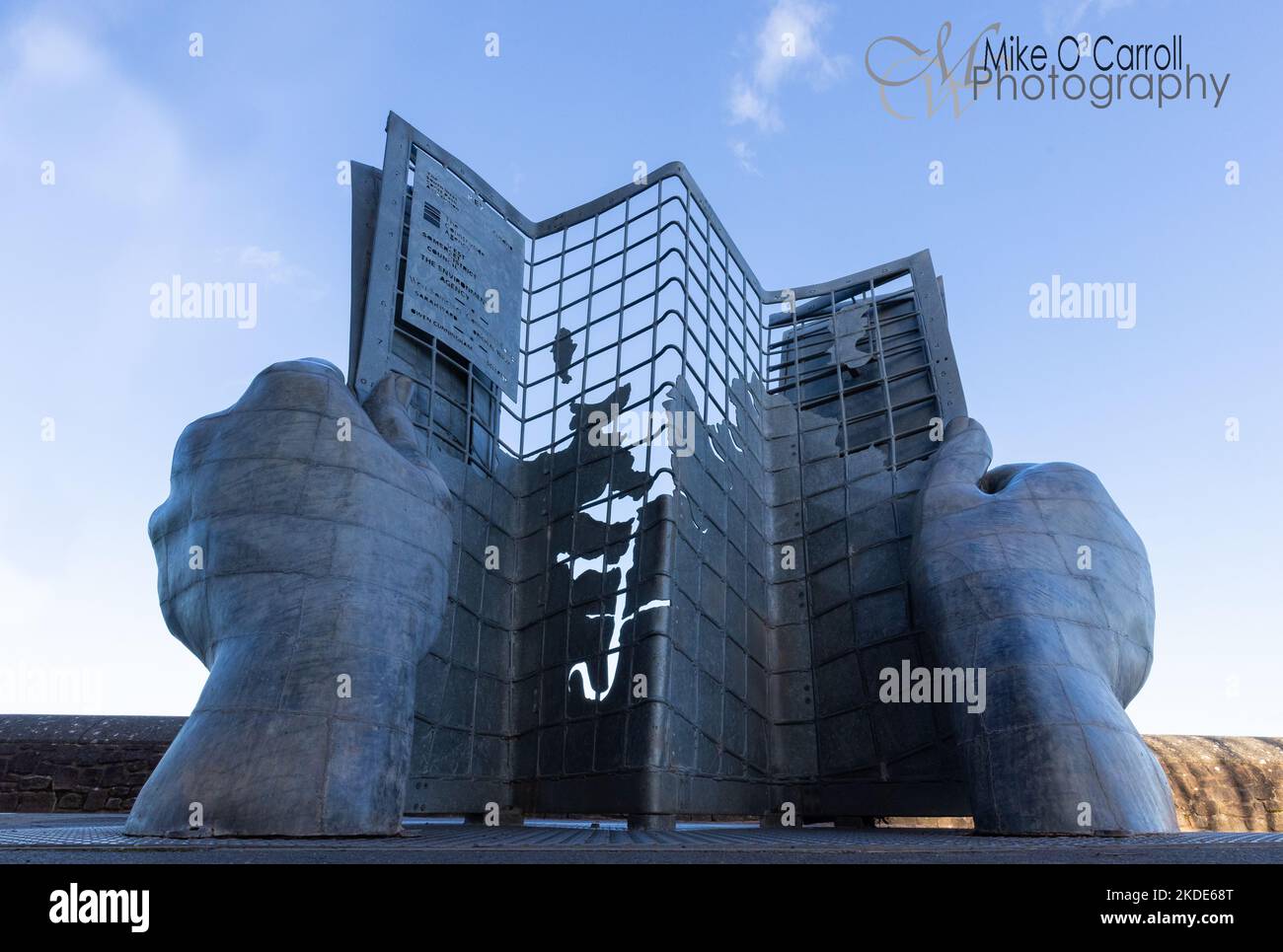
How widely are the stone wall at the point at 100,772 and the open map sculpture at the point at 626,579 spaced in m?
3.57

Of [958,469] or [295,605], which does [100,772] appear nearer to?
[295,605]

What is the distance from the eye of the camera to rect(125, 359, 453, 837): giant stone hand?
6.13m

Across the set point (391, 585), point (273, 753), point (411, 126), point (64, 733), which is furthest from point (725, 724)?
point (411, 126)

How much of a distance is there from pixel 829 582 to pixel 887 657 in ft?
4.37

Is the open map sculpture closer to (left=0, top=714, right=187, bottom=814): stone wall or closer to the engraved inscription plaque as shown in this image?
the engraved inscription plaque

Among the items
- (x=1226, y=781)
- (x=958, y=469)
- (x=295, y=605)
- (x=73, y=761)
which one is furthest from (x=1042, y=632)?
(x=73, y=761)

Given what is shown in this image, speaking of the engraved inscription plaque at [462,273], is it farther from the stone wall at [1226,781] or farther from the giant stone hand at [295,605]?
the stone wall at [1226,781]

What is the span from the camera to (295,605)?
6871mm

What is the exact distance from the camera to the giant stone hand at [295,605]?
20.1ft

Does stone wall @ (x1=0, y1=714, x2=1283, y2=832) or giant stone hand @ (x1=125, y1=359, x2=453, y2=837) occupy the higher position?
giant stone hand @ (x1=125, y1=359, x2=453, y2=837)

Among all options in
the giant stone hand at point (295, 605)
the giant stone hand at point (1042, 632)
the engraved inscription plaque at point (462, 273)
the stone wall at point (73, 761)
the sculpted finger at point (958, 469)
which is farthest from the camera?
the engraved inscription plaque at point (462, 273)

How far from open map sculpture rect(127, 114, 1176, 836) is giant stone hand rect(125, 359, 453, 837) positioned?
0.9 inches
